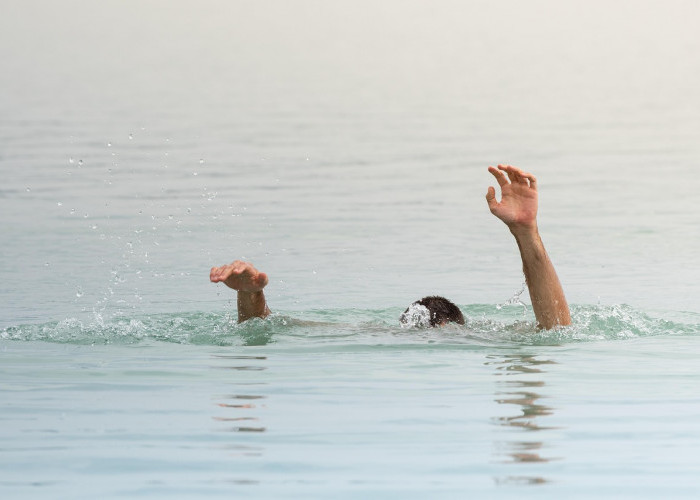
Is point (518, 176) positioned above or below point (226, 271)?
above

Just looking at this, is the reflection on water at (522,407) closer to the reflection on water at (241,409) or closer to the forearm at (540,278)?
the forearm at (540,278)

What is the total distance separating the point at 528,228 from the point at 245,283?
222 cm

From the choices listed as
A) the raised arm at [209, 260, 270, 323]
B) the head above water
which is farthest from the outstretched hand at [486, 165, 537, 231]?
the raised arm at [209, 260, 270, 323]

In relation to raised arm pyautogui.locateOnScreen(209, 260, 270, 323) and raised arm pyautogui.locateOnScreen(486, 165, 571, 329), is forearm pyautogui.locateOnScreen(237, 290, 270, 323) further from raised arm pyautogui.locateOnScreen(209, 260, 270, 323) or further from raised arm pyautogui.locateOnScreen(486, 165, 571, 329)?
raised arm pyautogui.locateOnScreen(486, 165, 571, 329)

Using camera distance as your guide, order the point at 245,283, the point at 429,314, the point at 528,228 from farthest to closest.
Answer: the point at 429,314
the point at 245,283
the point at 528,228

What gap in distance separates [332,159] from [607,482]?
66.5ft

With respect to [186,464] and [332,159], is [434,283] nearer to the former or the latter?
[186,464]

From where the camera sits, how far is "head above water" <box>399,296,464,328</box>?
1213 cm

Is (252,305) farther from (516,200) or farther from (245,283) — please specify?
(516,200)

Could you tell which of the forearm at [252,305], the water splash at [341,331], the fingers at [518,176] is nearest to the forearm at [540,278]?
the water splash at [341,331]

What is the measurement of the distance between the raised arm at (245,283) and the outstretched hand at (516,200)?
1861mm

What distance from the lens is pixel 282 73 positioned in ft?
168

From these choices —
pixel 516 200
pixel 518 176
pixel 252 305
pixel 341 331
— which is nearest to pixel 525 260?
pixel 516 200

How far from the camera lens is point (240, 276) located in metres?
11.5
